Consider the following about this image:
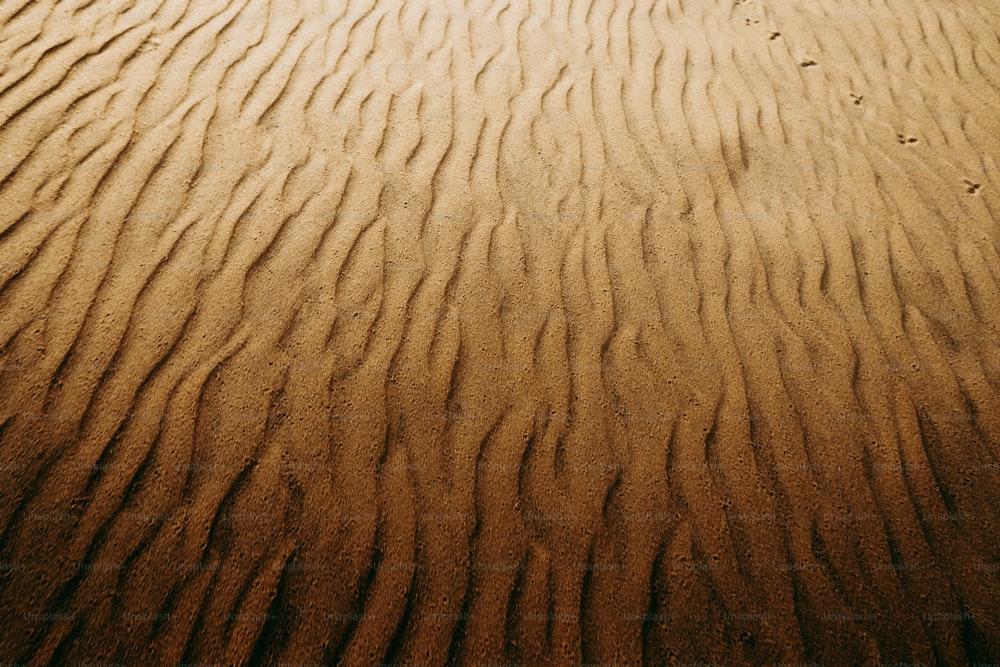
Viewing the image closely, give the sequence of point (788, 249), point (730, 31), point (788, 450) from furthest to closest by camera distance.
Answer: point (730, 31), point (788, 249), point (788, 450)

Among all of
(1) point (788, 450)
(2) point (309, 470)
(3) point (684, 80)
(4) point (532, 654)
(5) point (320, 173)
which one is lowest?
(1) point (788, 450)

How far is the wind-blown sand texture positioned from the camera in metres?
1.72

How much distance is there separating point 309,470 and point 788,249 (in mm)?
2524

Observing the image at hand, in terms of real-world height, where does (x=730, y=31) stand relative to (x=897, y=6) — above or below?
above

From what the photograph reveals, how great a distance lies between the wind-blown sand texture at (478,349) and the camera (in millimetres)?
1717

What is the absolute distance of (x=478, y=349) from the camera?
223 cm

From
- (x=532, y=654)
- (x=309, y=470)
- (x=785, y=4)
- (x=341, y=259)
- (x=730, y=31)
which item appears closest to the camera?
(x=532, y=654)

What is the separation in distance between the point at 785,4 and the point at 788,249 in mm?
2628

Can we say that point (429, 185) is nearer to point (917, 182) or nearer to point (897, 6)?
point (917, 182)

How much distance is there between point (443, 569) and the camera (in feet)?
5.81

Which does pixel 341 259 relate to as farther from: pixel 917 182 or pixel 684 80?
pixel 917 182

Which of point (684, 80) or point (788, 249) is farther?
point (684, 80)

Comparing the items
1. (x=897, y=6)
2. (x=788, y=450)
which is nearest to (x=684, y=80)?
(x=897, y=6)

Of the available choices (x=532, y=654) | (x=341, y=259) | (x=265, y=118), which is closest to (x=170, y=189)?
(x=265, y=118)
